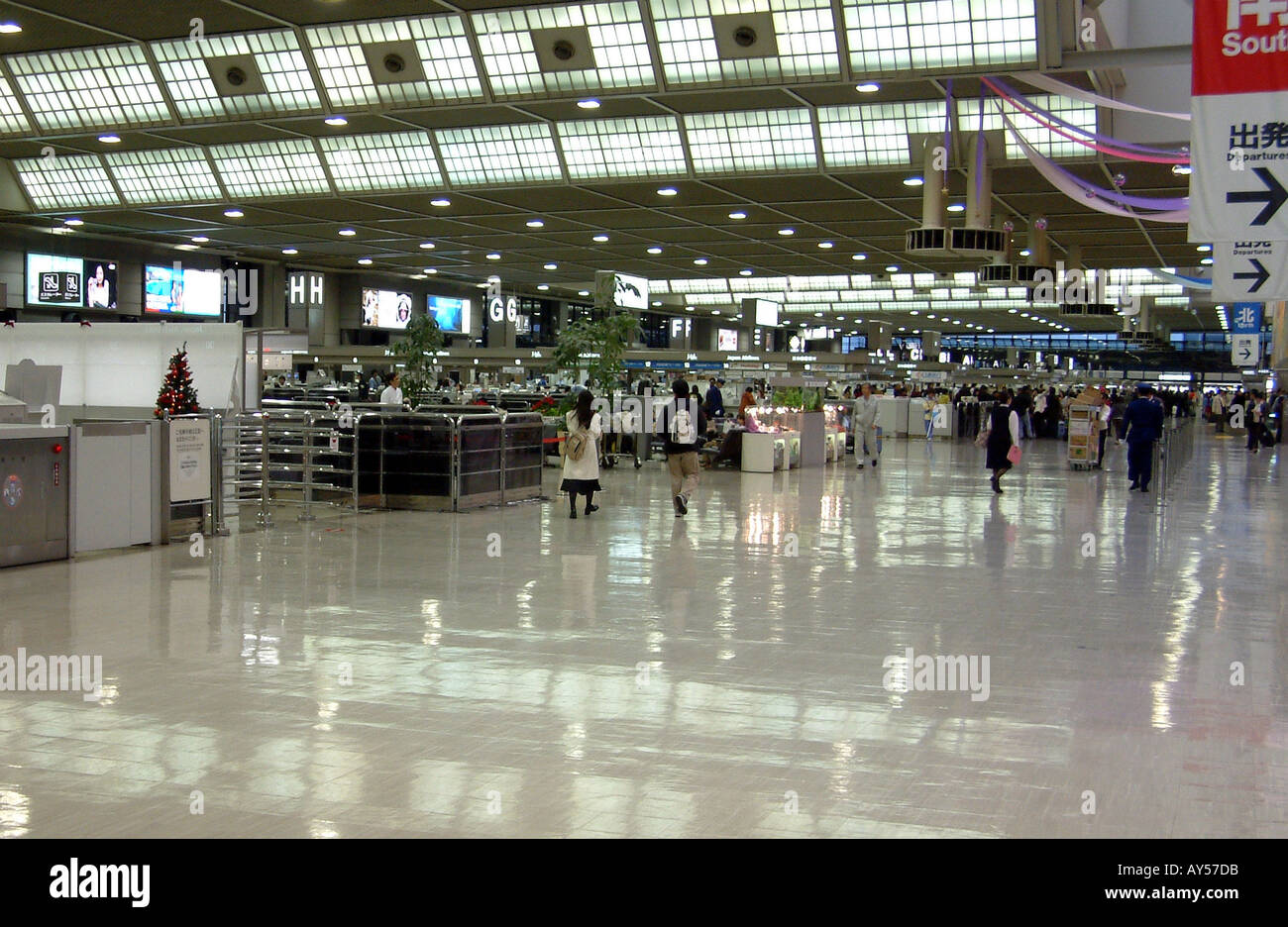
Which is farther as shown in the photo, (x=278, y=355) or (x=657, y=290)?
(x=657, y=290)

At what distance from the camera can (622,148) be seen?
20828 millimetres

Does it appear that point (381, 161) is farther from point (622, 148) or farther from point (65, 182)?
point (65, 182)

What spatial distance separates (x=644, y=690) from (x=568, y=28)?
37.8 ft

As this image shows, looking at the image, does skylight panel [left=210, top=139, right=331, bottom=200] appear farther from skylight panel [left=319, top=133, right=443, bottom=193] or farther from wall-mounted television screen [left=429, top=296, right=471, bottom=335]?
wall-mounted television screen [left=429, top=296, right=471, bottom=335]

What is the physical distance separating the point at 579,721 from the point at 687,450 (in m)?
10.6

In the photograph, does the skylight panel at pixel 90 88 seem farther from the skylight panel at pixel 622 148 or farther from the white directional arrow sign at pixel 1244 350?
the white directional arrow sign at pixel 1244 350

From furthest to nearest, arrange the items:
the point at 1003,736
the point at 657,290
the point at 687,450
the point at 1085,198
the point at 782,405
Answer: the point at 657,290, the point at 782,405, the point at 1085,198, the point at 687,450, the point at 1003,736

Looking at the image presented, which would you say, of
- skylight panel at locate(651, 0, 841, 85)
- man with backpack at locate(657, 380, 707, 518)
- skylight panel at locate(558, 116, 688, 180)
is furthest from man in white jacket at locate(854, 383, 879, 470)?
skylight panel at locate(651, 0, 841, 85)

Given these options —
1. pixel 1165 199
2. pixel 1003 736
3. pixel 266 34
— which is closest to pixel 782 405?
pixel 1165 199

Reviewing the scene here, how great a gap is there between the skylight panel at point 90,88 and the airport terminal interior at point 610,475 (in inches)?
2.8

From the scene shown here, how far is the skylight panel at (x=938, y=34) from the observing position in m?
14.6

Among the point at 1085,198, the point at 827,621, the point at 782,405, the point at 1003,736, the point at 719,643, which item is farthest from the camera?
the point at 782,405
